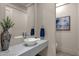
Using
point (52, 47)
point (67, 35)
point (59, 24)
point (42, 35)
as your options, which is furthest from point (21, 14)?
point (67, 35)

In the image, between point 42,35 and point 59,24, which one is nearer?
point 42,35

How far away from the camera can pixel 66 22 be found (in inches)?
117

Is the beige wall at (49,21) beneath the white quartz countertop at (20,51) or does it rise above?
above

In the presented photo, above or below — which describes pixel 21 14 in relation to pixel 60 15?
below

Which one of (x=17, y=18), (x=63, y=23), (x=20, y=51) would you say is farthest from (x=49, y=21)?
(x=20, y=51)

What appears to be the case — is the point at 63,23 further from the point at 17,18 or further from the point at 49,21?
the point at 17,18

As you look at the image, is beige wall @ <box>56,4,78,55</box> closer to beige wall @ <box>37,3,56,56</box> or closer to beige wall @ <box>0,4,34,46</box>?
beige wall @ <box>37,3,56,56</box>

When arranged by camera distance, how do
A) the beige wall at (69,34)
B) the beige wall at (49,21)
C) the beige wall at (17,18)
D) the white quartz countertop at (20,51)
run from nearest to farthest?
the white quartz countertop at (20,51), the beige wall at (17,18), the beige wall at (49,21), the beige wall at (69,34)

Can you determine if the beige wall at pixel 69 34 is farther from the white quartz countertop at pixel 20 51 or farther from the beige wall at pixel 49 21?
the white quartz countertop at pixel 20 51

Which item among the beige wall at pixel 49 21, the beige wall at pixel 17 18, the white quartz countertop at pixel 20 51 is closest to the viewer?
the white quartz countertop at pixel 20 51

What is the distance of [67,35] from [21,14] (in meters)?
2.08

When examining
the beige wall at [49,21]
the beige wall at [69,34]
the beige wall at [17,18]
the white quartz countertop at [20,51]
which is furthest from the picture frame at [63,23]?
the white quartz countertop at [20,51]

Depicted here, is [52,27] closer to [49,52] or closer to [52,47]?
[52,47]

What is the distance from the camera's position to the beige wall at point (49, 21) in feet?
6.44
